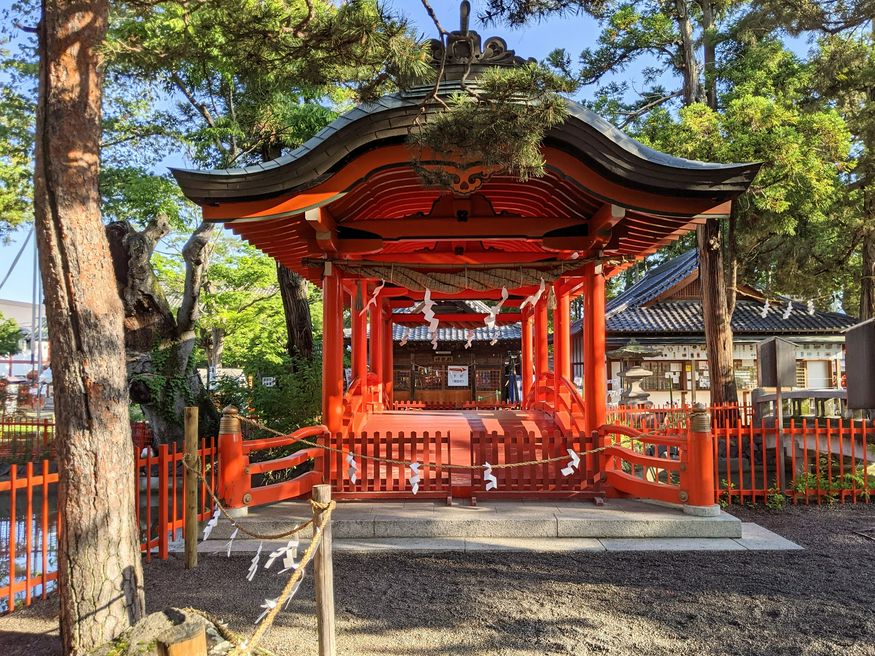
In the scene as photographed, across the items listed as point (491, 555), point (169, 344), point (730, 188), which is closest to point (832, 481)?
point (730, 188)

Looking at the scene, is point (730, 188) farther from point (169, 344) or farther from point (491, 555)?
point (169, 344)

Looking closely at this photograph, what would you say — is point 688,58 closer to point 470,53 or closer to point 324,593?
point 470,53

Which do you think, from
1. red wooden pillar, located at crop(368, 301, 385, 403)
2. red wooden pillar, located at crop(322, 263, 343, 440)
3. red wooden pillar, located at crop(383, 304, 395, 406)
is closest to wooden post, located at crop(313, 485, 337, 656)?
red wooden pillar, located at crop(322, 263, 343, 440)

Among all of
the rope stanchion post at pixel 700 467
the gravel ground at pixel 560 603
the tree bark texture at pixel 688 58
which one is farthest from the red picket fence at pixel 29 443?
the tree bark texture at pixel 688 58

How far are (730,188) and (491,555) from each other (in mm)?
4207

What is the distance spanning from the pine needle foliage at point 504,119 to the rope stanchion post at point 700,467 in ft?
10.6

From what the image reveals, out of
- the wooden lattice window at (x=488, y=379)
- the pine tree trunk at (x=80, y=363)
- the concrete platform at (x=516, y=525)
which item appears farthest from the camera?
the wooden lattice window at (x=488, y=379)

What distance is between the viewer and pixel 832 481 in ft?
28.2

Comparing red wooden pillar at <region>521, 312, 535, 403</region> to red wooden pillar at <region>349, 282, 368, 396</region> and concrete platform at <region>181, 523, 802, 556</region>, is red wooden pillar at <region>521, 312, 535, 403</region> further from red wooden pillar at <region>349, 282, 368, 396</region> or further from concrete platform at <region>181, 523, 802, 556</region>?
concrete platform at <region>181, 523, 802, 556</region>

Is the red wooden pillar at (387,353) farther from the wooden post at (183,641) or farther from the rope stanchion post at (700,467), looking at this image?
the wooden post at (183,641)

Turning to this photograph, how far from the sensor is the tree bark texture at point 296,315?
12.5 m

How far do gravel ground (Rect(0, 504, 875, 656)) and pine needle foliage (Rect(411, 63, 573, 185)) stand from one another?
10.9ft

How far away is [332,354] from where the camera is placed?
7.61m

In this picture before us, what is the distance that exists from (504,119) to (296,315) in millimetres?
8787
